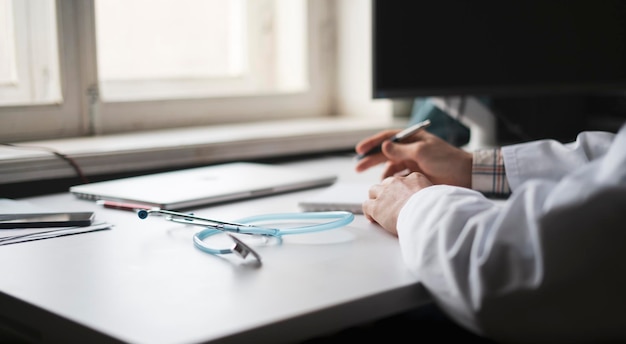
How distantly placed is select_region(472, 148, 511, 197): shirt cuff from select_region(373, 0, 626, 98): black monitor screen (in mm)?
314

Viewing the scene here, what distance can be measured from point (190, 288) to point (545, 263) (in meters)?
0.33

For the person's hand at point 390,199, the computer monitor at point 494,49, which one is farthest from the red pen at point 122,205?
the computer monitor at point 494,49

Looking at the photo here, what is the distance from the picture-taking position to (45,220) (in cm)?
103

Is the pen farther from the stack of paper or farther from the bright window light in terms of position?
the bright window light

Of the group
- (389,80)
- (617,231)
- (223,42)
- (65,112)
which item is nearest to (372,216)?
(617,231)

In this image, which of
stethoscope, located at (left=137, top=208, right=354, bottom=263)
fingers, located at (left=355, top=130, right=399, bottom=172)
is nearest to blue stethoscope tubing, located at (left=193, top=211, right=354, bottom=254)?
stethoscope, located at (left=137, top=208, right=354, bottom=263)

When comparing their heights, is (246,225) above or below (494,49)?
below

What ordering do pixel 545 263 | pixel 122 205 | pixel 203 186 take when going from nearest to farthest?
pixel 545 263 < pixel 122 205 < pixel 203 186

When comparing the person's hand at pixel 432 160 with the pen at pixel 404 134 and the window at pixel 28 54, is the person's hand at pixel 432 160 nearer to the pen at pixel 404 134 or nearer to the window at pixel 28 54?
the pen at pixel 404 134

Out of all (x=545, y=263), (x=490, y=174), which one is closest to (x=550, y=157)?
(x=490, y=174)

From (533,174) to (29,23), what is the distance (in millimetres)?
1039

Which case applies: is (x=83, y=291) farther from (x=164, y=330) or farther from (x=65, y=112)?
(x=65, y=112)

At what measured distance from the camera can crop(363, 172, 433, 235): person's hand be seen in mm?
983

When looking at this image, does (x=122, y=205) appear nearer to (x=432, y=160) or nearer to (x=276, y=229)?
(x=276, y=229)
